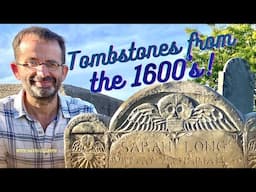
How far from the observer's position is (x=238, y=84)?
8484mm

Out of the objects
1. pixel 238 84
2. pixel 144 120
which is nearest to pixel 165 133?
pixel 144 120

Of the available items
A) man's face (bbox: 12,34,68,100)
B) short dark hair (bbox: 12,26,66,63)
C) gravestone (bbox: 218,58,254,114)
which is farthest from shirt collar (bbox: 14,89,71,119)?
gravestone (bbox: 218,58,254,114)

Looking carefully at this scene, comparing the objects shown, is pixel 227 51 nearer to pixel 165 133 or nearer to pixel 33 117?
pixel 165 133

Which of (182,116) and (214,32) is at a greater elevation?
(214,32)

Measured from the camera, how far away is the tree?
838 cm

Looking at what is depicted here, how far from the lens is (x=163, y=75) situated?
27.4 feet

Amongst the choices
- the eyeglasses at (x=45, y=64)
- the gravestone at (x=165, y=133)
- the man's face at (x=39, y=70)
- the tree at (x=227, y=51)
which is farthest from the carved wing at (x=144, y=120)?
the eyeglasses at (x=45, y=64)

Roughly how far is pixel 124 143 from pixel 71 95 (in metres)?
1.00

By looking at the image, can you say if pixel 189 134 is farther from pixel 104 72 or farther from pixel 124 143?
pixel 104 72

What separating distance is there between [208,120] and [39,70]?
2419 millimetres

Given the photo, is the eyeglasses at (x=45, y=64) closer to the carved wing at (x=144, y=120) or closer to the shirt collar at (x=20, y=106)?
the shirt collar at (x=20, y=106)

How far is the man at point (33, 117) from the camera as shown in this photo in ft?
26.9

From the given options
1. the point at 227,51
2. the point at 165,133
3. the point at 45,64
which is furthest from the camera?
the point at 227,51

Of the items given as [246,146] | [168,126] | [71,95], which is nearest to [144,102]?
[168,126]
